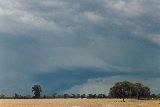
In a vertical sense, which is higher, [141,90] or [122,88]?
[141,90]

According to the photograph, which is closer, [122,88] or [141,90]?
[122,88]

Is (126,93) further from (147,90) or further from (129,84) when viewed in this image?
(147,90)

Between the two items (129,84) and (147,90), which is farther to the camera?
(147,90)

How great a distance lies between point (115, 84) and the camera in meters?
167

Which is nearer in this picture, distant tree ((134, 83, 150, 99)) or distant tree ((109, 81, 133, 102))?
distant tree ((109, 81, 133, 102))

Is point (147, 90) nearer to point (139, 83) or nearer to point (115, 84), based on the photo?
point (139, 83)

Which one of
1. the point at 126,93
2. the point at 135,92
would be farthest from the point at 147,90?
the point at 126,93

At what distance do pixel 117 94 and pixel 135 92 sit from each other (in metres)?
15.9

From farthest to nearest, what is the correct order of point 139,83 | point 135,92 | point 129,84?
point 139,83
point 135,92
point 129,84

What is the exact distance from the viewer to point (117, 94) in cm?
16975

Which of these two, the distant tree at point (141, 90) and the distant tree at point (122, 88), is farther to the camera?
the distant tree at point (141, 90)

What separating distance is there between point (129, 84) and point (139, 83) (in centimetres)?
3600

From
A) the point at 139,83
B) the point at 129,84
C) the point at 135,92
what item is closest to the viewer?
the point at 129,84

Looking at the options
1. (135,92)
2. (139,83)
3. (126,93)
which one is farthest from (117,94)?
(139,83)
